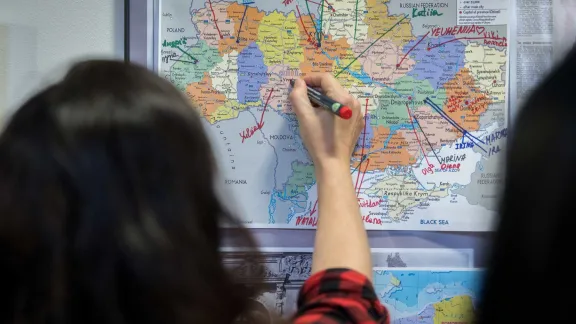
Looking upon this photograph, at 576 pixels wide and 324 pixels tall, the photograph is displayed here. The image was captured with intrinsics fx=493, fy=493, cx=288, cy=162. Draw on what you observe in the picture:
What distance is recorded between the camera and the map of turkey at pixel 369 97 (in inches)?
31.0

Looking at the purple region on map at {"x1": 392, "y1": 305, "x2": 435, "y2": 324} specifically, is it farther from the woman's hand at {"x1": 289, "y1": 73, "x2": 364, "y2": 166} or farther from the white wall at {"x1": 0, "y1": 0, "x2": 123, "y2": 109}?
the white wall at {"x1": 0, "y1": 0, "x2": 123, "y2": 109}

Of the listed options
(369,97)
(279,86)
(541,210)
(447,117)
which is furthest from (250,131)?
(541,210)

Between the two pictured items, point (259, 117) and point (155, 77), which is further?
point (259, 117)

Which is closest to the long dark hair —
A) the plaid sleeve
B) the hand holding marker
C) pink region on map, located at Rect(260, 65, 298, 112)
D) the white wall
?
the plaid sleeve

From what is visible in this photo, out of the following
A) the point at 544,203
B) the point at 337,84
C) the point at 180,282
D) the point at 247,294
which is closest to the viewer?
the point at 544,203

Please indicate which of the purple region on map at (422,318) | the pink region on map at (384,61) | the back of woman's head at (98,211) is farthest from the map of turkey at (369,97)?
the back of woman's head at (98,211)

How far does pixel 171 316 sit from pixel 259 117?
42cm

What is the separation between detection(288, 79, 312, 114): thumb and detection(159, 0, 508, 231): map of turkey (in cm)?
3

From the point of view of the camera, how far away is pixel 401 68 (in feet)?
2.59

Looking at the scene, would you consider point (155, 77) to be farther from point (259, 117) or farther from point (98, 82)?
point (259, 117)

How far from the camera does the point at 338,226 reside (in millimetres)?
700

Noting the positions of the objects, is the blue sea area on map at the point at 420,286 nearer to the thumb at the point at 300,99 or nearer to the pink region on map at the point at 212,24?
the thumb at the point at 300,99

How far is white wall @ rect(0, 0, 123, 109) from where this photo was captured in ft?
2.67

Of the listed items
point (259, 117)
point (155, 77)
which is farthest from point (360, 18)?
point (155, 77)
